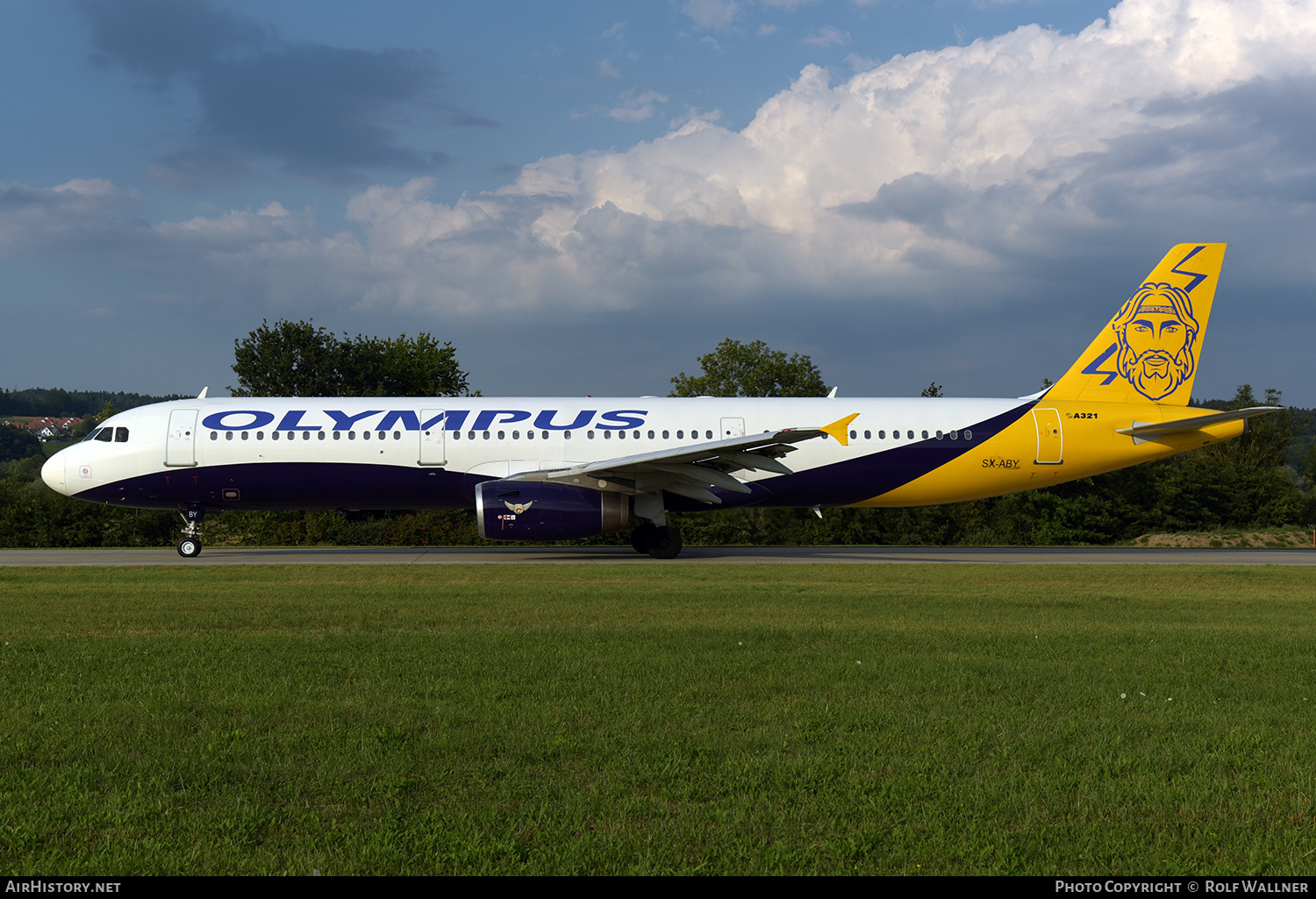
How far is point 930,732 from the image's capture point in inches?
205

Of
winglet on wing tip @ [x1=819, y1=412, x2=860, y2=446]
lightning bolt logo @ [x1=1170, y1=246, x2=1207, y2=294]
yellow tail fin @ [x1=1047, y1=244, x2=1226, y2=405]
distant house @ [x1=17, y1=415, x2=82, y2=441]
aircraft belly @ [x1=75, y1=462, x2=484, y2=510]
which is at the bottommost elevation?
aircraft belly @ [x1=75, y1=462, x2=484, y2=510]

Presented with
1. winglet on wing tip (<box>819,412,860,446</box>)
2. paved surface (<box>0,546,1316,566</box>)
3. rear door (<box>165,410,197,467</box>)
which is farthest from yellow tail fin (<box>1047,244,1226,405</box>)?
rear door (<box>165,410,197,467</box>)

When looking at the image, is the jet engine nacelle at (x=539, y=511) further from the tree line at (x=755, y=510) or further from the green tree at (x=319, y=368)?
the green tree at (x=319, y=368)

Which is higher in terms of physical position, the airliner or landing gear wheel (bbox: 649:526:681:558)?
the airliner

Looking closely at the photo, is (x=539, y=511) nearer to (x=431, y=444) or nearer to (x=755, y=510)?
(x=431, y=444)

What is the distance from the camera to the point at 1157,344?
73.3 feet

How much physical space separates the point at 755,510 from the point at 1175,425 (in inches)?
553

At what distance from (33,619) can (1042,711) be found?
380 inches

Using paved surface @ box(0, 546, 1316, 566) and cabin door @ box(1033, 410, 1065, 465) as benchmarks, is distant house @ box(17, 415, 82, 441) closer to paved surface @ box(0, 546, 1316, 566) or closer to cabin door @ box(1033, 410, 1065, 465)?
paved surface @ box(0, 546, 1316, 566)

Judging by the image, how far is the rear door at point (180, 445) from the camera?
20234mm

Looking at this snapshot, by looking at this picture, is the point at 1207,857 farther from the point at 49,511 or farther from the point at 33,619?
the point at 49,511

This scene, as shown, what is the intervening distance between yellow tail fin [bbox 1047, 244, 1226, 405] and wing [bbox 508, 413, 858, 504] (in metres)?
7.82

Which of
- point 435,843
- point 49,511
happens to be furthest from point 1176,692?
point 49,511

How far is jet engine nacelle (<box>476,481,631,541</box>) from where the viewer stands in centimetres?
1869
